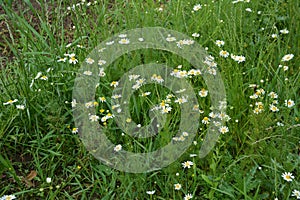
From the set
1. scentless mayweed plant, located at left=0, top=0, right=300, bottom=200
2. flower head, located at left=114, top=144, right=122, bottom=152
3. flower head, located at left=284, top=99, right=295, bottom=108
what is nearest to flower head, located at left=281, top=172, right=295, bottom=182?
scentless mayweed plant, located at left=0, top=0, right=300, bottom=200

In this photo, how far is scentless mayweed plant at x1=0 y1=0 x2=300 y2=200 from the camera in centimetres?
205

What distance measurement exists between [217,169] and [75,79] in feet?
3.17

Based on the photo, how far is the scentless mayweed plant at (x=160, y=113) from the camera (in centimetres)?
205

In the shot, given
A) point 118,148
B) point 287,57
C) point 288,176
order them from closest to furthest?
point 288,176 < point 118,148 < point 287,57

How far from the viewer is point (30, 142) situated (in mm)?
2350

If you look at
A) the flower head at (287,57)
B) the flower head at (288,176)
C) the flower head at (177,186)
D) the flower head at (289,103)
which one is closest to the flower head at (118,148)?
the flower head at (177,186)

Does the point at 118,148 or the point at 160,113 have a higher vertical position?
the point at 160,113

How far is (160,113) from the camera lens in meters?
2.20

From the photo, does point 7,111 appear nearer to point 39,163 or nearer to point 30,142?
point 30,142

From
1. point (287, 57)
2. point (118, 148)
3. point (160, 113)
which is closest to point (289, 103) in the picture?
point (287, 57)

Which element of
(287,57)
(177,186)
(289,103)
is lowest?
(177,186)

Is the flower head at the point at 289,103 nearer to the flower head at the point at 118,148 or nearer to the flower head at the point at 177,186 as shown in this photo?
the flower head at the point at 177,186

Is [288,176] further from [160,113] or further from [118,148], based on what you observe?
[118,148]

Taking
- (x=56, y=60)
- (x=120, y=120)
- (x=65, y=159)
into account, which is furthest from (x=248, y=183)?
(x=56, y=60)
